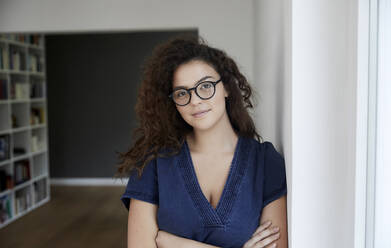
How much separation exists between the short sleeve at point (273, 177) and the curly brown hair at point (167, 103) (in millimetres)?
188

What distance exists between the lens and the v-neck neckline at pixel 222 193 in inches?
55.7

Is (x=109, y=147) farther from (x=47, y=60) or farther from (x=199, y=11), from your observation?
(x=199, y=11)

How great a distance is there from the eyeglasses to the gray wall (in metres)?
6.18

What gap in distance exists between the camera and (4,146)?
210 inches

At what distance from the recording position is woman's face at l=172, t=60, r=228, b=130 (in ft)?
4.75

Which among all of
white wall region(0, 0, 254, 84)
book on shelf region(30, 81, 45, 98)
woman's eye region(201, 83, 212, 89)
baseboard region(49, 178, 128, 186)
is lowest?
baseboard region(49, 178, 128, 186)

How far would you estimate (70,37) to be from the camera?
295 inches

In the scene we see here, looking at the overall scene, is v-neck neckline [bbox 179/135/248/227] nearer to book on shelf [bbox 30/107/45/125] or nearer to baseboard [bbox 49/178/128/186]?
book on shelf [bbox 30/107/45/125]

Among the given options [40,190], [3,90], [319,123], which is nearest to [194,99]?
[319,123]

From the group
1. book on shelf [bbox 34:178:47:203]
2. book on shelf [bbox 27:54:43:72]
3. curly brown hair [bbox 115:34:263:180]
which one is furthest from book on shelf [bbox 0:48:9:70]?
curly brown hair [bbox 115:34:263:180]

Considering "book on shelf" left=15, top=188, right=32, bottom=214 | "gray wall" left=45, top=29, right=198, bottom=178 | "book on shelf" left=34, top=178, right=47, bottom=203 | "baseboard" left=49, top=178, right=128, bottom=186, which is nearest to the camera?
"book on shelf" left=15, top=188, right=32, bottom=214

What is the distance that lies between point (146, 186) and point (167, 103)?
0.33 meters

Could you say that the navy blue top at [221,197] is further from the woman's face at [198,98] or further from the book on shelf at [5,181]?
the book on shelf at [5,181]

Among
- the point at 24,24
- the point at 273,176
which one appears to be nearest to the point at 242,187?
the point at 273,176
